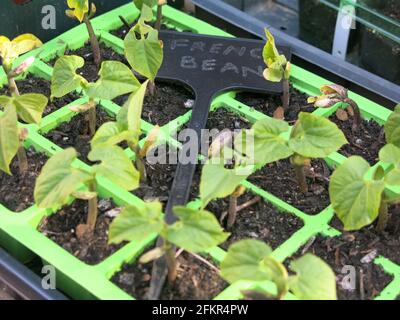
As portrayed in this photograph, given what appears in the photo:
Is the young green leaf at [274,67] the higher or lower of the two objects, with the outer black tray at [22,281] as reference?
higher

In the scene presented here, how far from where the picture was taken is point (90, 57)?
126cm

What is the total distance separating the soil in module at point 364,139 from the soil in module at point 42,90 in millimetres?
438

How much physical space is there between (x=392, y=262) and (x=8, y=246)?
518 millimetres

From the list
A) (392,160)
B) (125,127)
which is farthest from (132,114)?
(392,160)

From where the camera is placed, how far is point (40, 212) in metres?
0.97

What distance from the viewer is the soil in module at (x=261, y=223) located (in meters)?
0.96

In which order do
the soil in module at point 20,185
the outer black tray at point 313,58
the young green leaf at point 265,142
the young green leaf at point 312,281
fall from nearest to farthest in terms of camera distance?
the young green leaf at point 312,281 < the young green leaf at point 265,142 < the soil in module at point 20,185 < the outer black tray at point 313,58

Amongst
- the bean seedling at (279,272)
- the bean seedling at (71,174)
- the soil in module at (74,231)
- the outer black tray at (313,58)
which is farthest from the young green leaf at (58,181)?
the outer black tray at (313,58)

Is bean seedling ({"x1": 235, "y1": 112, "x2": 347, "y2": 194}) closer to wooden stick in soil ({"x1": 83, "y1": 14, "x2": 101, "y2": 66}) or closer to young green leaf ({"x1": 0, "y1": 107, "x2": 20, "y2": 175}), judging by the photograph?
young green leaf ({"x1": 0, "y1": 107, "x2": 20, "y2": 175})

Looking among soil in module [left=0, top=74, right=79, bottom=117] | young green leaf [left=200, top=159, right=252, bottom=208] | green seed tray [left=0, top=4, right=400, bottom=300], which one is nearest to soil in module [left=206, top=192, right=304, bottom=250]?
green seed tray [left=0, top=4, right=400, bottom=300]

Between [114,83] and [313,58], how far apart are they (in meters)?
0.43

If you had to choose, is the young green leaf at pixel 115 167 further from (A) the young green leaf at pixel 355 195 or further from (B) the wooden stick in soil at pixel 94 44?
(B) the wooden stick in soil at pixel 94 44

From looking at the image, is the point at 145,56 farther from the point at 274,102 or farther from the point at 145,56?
the point at 274,102
